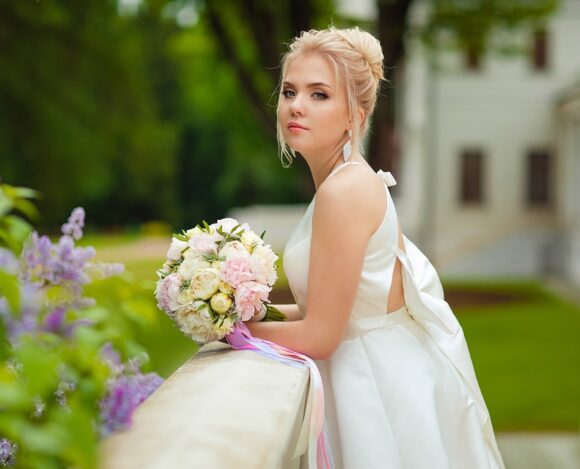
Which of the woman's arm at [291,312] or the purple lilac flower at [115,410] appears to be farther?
the woman's arm at [291,312]

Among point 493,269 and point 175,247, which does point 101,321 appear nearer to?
point 175,247

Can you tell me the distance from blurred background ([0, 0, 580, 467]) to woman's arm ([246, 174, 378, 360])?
257 inches

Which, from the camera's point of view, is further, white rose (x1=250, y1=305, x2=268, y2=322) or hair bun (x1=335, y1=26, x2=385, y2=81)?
hair bun (x1=335, y1=26, x2=385, y2=81)

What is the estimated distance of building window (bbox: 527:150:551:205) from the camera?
91.6 feet

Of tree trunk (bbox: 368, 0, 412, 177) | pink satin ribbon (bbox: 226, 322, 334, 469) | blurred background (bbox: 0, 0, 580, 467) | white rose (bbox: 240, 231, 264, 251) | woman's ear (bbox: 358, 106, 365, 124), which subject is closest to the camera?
pink satin ribbon (bbox: 226, 322, 334, 469)

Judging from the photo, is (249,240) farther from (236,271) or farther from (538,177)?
(538,177)

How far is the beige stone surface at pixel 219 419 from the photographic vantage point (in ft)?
5.13

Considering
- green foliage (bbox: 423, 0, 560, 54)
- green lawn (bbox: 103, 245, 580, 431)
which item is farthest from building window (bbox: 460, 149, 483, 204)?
green foliage (bbox: 423, 0, 560, 54)

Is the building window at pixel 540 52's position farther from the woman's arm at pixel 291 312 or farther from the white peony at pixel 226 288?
the white peony at pixel 226 288

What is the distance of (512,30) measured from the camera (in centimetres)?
1848

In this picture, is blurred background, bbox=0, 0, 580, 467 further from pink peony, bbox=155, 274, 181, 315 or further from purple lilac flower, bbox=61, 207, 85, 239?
purple lilac flower, bbox=61, 207, 85, 239

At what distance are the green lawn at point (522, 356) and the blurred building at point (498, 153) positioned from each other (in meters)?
5.07

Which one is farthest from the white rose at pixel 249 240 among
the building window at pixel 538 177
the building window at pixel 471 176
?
the building window at pixel 538 177

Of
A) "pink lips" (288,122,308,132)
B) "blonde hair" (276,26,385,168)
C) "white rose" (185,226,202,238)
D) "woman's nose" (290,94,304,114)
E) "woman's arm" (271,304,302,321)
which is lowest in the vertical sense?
"woman's arm" (271,304,302,321)
